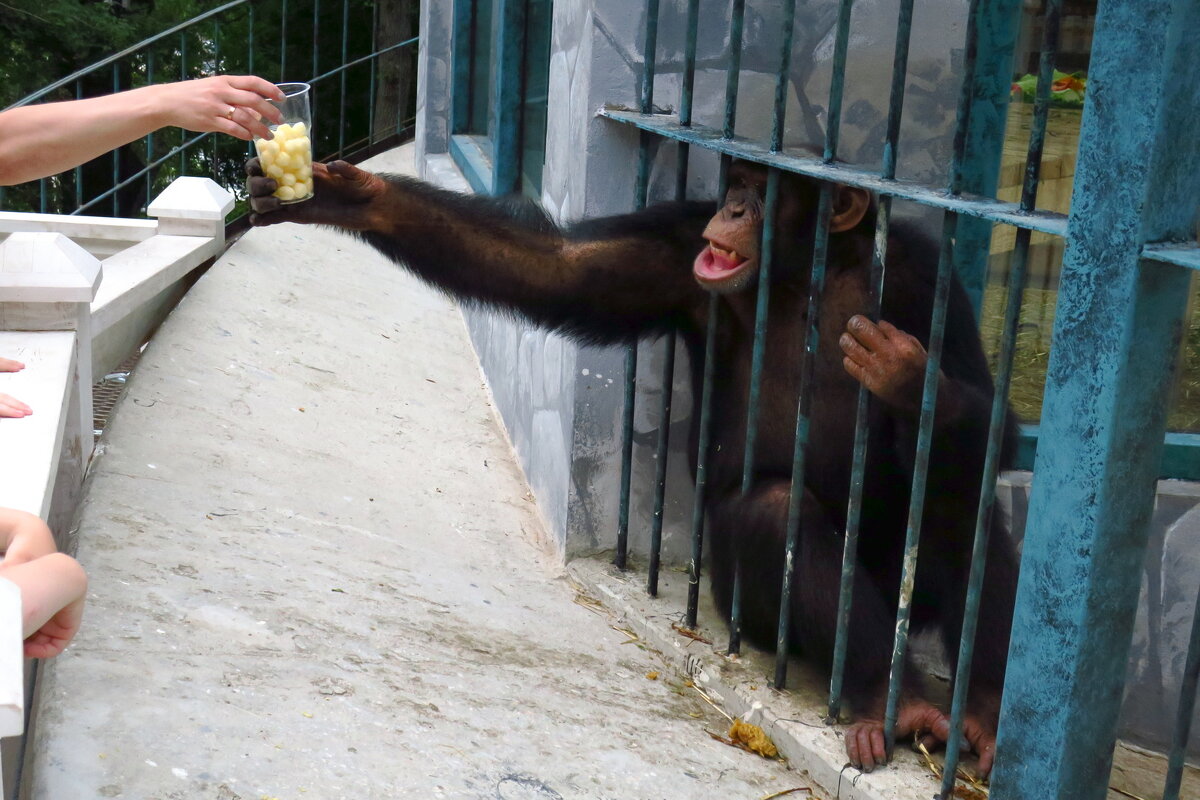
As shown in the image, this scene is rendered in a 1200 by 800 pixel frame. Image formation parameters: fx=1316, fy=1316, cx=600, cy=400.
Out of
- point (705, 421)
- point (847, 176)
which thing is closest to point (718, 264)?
point (705, 421)

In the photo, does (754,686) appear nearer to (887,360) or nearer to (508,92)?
(887,360)

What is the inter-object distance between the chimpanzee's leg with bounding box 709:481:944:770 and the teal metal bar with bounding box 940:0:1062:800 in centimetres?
29

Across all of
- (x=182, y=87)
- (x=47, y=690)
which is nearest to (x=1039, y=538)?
(x=47, y=690)

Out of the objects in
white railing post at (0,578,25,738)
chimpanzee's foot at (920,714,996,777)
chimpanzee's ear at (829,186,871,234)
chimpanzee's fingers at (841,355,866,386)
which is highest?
chimpanzee's ear at (829,186,871,234)

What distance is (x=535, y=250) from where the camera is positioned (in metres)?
3.55

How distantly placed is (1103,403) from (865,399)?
2.20ft

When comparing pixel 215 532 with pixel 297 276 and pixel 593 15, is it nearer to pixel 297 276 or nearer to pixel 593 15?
pixel 593 15

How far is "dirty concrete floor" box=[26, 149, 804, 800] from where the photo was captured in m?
2.44

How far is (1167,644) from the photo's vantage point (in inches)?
134

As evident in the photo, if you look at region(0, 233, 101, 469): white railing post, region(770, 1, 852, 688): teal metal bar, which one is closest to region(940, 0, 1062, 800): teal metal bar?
region(770, 1, 852, 688): teal metal bar

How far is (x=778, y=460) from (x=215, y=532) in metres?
1.50

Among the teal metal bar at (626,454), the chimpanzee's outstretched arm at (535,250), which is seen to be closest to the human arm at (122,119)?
the chimpanzee's outstretched arm at (535,250)

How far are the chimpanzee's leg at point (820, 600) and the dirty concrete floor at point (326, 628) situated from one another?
26 cm

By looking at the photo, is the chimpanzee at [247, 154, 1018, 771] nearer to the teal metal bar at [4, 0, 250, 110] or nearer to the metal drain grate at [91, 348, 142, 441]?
the metal drain grate at [91, 348, 142, 441]
